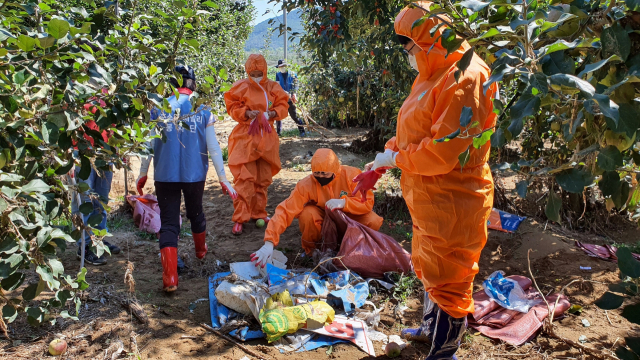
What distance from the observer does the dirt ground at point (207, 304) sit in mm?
2492

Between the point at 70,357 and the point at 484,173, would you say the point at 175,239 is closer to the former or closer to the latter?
the point at 70,357

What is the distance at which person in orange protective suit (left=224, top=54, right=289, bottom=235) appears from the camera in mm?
4461

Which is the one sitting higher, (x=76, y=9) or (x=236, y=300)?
(x=76, y=9)

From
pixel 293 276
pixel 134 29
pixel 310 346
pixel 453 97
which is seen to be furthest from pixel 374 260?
pixel 134 29

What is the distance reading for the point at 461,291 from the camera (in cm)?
213

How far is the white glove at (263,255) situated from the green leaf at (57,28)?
2183 mm

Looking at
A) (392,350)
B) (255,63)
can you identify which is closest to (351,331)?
(392,350)

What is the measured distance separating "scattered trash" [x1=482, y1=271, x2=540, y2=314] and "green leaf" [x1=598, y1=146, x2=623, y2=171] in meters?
2.05

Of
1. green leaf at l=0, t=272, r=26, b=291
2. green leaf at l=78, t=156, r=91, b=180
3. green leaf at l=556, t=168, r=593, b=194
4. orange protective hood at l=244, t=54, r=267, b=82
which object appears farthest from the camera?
orange protective hood at l=244, t=54, r=267, b=82

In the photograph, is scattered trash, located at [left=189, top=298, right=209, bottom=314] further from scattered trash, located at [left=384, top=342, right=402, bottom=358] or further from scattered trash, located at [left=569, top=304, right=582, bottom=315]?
scattered trash, located at [left=569, top=304, right=582, bottom=315]

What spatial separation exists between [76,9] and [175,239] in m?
1.87

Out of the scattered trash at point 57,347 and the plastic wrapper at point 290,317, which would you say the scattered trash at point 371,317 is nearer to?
the plastic wrapper at point 290,317

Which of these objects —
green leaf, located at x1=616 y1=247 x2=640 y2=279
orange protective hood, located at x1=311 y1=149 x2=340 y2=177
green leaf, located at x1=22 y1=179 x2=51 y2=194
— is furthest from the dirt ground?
green leaf, located at x1=616 y1=247 x2=640 y2=279

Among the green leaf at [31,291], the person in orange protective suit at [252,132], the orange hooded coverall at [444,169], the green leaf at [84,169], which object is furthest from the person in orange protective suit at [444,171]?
the person in orange protective suit at [252,132]
